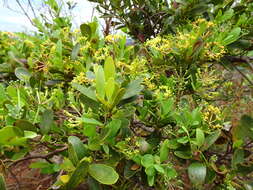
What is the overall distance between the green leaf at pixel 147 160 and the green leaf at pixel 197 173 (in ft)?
0.37

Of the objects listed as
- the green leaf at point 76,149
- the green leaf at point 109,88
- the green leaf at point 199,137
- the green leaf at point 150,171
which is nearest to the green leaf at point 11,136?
the green leaf at point 76,149

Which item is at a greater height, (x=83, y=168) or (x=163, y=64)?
(x=163, y=64)

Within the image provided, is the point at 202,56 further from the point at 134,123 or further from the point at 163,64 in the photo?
the point at 134,123

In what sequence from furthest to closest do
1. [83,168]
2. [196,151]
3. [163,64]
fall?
[163,64] → [196,151] → [83,168]

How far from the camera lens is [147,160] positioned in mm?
753

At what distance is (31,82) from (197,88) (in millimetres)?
584

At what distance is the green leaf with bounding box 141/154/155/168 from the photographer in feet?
2.44

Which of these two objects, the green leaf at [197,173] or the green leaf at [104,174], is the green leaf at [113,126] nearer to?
the green leaf at [104,174]

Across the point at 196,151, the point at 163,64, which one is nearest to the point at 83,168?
the point at 196,151

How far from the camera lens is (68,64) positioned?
3.39ft

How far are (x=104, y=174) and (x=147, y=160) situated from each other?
14cm

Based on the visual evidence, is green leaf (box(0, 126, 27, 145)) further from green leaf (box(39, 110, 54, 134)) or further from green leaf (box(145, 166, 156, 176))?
green leaf (box(145, 166, 156, 176))

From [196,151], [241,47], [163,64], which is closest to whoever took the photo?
[196,151]

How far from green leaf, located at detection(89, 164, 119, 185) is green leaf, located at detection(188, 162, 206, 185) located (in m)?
0.22
